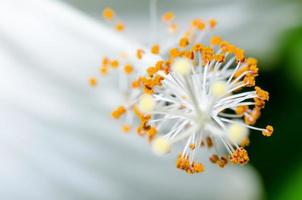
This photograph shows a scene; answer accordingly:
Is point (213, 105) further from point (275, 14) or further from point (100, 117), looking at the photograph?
point (275, 14)

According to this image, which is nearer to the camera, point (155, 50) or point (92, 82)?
point (155, 50)

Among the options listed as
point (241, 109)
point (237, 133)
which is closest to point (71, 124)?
point (241, 109)

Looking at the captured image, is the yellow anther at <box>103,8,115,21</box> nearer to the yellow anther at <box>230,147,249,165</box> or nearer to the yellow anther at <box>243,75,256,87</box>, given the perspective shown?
the yellow anther at <box>243,75,256,87</box>

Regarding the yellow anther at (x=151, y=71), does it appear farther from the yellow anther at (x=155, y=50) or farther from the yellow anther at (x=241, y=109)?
the yellow anther at (x=241, y=109)

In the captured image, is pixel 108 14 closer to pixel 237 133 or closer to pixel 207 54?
pixel 207 54

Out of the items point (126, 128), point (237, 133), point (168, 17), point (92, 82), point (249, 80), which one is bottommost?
point (237, 133)

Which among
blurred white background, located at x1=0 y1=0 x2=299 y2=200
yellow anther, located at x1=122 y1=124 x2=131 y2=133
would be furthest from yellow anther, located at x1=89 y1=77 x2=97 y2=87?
yellow anther, located at x1=122 y1=124 x2=131 y2=133

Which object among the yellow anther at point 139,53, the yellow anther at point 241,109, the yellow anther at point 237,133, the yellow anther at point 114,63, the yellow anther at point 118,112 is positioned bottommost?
the yellow anther at point 237,133

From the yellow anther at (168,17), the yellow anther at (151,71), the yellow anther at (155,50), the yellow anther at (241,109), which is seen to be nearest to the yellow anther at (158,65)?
the yellow anther at (151,71)

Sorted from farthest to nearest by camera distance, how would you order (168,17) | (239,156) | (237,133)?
1. (168,17)
2. (239,156)
3. (237,133)

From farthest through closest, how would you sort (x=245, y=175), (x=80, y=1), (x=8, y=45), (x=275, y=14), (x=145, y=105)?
(x=275, y=14) → (x=245, y=175) → (x=80, y=1) → (x=8, y=45) → (x=145, y=105)

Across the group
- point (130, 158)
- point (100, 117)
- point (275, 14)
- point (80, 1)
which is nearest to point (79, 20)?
point (80, 1)
